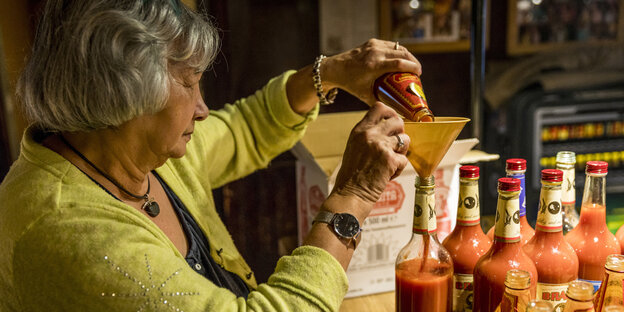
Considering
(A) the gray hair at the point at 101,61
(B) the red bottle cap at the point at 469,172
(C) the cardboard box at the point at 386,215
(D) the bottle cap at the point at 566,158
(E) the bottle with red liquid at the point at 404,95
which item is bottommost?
→ (C) the cardboard box at the point at 386,215

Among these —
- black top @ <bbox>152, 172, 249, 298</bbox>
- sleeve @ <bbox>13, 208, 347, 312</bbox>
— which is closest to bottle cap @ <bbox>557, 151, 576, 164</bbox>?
sleeve @ <bbox>13, 208, 347, 312</bbox>

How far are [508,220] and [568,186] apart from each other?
10.9 inches

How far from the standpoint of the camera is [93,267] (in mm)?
855

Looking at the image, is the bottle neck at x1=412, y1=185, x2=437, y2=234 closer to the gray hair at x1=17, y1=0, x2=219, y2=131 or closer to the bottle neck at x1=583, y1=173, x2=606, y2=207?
the bottle neck at x1=583, y1=173, x2=606, y2=207

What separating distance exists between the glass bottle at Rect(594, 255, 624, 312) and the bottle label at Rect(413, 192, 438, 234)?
0.99 feet

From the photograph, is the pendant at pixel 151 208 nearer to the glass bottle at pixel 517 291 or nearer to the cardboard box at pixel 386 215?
the cardboard box at pixel 386 215

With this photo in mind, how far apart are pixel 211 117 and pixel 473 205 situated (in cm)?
81

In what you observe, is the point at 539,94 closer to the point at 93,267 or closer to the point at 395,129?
the point at 395,129

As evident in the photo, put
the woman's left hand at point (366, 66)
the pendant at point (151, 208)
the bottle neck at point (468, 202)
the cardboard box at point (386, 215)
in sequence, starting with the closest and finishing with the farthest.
Answer: the bottle neck at point (468, 202), the pendant at point (151, 208), the woman's left hand at point (366, 66), the cardboard box at point (386, 215)

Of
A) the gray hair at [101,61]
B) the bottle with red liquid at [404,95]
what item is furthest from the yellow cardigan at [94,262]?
the bottle with red liquid at [404,95]

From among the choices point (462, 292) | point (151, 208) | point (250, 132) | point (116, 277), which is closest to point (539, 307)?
point (462, 292)

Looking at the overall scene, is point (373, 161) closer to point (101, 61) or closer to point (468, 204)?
point (468, 204)

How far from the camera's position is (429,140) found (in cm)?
104

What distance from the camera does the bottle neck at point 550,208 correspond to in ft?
3.14
